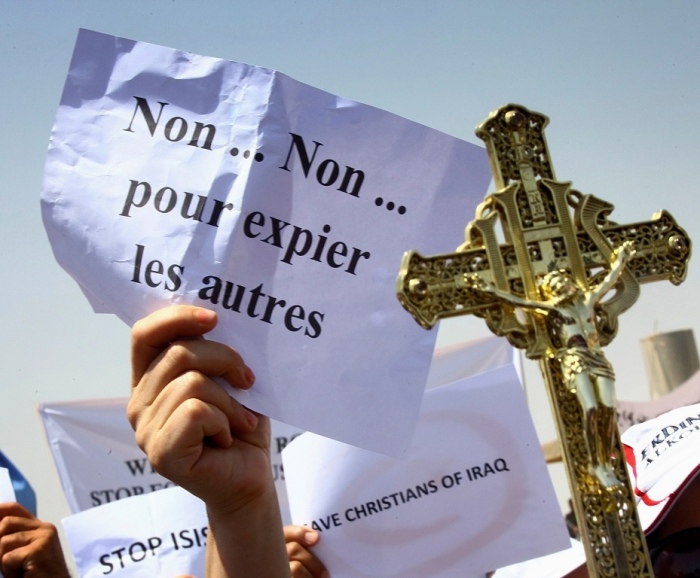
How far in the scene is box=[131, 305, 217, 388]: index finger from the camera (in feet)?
8.28

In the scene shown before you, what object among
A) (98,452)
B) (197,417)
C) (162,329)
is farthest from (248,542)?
(98,452)

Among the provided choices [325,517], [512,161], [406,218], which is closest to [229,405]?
[406,218]

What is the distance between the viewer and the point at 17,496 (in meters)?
4.97

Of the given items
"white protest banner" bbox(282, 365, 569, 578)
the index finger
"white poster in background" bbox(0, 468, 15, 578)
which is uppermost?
the index finger

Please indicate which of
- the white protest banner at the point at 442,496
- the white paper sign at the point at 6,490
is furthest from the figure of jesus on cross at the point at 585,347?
the white paper sign at the point at 6,490

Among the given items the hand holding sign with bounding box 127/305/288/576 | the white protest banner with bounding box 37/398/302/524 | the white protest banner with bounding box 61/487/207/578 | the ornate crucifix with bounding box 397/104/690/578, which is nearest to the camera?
the ornate crucifix with bounding box 397/104/690/578

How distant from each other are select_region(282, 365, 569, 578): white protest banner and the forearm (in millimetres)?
1253

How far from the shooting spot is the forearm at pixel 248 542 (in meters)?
2.74

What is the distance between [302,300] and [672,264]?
927 mm

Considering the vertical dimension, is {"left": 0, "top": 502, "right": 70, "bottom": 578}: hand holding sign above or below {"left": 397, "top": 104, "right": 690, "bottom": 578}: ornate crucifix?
below

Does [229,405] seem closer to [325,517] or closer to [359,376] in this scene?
[359,376]

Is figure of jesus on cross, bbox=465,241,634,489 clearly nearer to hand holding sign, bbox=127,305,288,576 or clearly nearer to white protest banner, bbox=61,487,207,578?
hand holding sign, bbox=127,305,288,576

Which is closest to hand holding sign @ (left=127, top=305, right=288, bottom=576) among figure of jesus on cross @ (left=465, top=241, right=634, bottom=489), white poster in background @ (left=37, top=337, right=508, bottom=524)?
figure of jesus on cross @ (left=465, top=241, right=634, bottom=489)

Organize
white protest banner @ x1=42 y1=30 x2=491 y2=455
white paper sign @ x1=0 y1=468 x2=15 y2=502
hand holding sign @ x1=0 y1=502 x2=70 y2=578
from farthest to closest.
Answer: white paper sign @ x1=0 y1=468 x2=15 y2=502, hand holding sign @ x1=0 y1=502 x2=70 y2=578, white protest banner @ x1=42 y1=30 x2=491 y2=455
